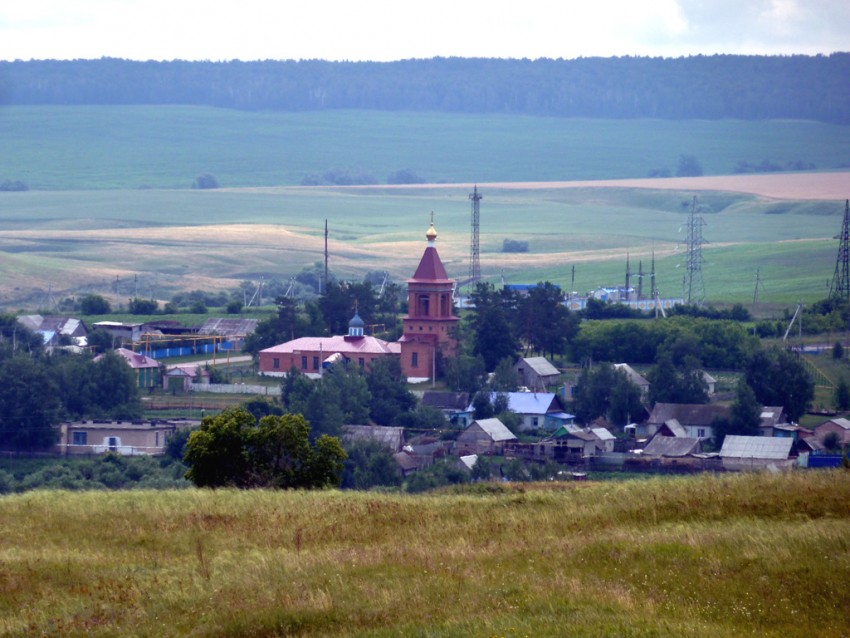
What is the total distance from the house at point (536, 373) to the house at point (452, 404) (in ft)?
12.8

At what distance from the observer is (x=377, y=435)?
51.8m

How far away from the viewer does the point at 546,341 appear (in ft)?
220

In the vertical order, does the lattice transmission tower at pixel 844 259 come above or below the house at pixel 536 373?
above

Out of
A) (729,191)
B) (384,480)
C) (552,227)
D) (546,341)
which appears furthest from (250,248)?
(384,480)

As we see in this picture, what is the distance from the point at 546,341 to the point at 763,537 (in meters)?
51.8

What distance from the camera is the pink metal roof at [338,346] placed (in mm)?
64375

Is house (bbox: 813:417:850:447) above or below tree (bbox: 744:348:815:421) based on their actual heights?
below

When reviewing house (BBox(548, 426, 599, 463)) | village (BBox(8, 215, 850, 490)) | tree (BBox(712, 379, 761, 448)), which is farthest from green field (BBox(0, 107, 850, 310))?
house (BBox(548, 426, 599, 463))

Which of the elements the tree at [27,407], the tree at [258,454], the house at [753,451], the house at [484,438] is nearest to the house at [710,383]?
the house at [753,451]

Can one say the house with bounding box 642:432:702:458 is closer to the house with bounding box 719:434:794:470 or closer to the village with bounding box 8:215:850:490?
the village with bounding box 8:215:850:490

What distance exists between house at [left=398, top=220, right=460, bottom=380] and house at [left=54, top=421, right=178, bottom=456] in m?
14.1

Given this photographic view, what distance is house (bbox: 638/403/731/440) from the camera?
5272cm

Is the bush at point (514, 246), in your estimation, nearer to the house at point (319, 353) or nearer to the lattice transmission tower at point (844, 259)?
the lattice transmission tower at point (844, 259)

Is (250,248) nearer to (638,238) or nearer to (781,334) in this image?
(638,238)
